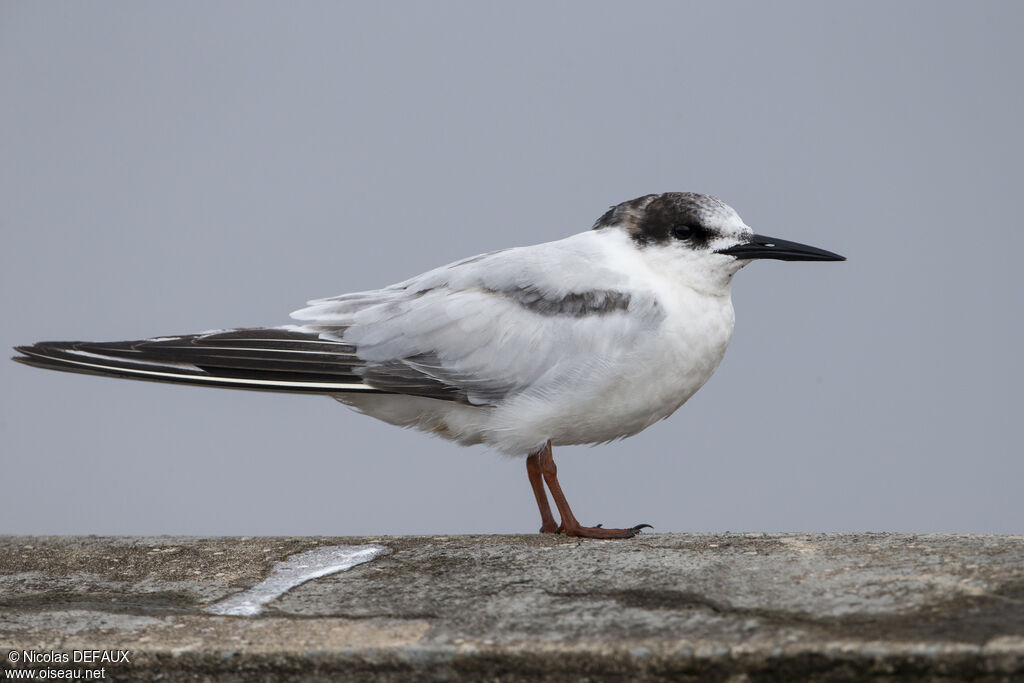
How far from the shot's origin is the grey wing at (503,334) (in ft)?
15.1

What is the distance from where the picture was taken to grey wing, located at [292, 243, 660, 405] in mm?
4598

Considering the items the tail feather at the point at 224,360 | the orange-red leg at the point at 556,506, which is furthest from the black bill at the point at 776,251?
the tail feather at the point at 224,360

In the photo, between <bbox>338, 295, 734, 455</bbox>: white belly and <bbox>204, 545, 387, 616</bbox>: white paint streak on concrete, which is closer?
<bbox>204, 545, 387, 616</bbox>: white paint streak on concrete

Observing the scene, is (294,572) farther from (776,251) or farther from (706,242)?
(776,251)

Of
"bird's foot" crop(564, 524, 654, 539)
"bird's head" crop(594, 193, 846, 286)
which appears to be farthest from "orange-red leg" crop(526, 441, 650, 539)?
Answer: "bird's head" crop(594, 193, 846, 286)

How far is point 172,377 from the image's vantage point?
4477 millimetres

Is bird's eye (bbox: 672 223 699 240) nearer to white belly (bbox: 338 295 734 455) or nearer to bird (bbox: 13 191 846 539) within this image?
bird (bbox: 13 191 846 539)

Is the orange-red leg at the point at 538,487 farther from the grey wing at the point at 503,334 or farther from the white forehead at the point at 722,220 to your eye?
the white forehead at the point at 722,220

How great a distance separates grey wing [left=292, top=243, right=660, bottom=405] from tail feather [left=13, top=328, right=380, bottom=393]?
0.09 metres

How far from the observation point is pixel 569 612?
3496 mm

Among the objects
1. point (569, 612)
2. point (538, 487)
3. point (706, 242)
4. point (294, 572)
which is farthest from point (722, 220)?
point (294, 572)

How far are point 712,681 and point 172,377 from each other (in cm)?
239

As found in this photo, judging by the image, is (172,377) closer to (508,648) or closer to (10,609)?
(10,609)

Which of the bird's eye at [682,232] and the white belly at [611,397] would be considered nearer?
the white belly at [611,397]
